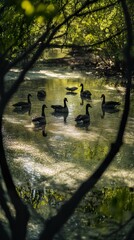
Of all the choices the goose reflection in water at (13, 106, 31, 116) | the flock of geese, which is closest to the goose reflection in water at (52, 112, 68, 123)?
the flock of geese

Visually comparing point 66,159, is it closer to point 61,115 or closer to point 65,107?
point 61,115

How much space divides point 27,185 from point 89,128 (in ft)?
21.4

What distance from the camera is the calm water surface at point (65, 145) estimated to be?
11.7 m

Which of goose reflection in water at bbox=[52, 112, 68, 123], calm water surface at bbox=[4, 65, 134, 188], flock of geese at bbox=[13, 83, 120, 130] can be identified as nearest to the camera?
calm water surface at bbox=[4, 65, 134, 188]

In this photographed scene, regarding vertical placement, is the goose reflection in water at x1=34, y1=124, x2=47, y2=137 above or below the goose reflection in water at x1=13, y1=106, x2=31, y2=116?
above

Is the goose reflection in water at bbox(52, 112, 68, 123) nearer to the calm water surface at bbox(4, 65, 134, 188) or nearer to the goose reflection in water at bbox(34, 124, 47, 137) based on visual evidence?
the calm water surface at bbox(4, 65, 134, 188)

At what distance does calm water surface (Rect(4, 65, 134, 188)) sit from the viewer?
38.3ft

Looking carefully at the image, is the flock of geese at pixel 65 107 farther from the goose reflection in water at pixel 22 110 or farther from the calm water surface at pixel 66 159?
the calm water surface at pixel 66 159

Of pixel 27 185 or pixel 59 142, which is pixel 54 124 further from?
pixel 27 185

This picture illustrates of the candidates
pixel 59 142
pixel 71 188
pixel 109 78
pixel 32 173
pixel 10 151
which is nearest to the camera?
pixel 71 188

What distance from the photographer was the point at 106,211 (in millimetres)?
9633

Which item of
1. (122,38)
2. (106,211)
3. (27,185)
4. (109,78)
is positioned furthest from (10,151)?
(109,78)

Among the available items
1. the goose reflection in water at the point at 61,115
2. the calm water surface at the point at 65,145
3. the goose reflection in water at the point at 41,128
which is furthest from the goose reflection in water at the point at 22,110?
the goose reflection in water at the point at 41,128

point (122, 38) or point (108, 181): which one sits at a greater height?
point (122, 38)
